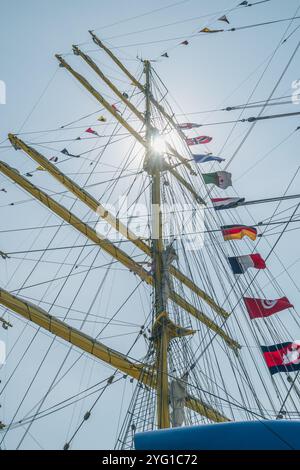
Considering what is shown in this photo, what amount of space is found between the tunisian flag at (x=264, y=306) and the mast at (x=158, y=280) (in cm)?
201

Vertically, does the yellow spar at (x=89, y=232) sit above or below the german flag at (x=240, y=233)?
→ above

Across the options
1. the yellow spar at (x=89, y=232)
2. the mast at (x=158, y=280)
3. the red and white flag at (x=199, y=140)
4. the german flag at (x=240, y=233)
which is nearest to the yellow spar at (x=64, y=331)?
the mast at (x=158, y=280)

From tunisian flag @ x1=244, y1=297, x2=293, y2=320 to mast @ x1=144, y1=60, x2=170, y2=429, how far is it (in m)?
2.01

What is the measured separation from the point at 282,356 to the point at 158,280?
367 centimetres

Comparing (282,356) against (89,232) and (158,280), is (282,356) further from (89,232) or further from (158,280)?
(89,232)

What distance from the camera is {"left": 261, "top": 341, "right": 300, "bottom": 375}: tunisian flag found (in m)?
8.65

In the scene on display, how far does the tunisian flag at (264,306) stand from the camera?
361 inches

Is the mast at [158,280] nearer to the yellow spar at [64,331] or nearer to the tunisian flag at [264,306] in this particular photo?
the yellow spar at [64,331]

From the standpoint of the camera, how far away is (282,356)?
8906 mm

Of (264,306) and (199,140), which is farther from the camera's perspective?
(199,140)

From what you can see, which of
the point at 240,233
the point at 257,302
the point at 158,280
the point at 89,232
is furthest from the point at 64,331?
the point at 240,233
